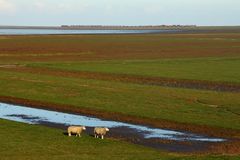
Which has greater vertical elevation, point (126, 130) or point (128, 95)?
point (126, 130)

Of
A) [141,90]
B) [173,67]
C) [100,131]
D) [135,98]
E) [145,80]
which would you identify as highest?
[100,131]

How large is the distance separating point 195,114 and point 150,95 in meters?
7.39

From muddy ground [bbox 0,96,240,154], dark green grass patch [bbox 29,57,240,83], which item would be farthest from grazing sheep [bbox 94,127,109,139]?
dark green grass patch [bbox 29,57,240,83]

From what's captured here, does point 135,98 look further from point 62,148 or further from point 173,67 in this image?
point 173,67

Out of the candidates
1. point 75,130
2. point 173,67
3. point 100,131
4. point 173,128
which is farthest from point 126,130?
point 173,67

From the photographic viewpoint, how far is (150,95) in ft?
128

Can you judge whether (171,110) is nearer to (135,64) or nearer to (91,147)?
(91,147)

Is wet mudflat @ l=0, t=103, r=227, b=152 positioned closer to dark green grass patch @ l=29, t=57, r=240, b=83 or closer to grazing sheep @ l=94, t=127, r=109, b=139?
grazing sheep @ l=94, t=127, r=109, b=139

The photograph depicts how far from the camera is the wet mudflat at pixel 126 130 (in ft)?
81.6

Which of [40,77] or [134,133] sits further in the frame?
[40,77]

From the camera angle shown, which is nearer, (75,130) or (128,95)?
(75,130)

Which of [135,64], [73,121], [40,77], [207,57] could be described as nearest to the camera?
[73,121]

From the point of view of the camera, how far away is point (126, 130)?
93.2 ft

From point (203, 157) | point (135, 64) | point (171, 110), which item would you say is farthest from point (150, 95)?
point (135, 64)
